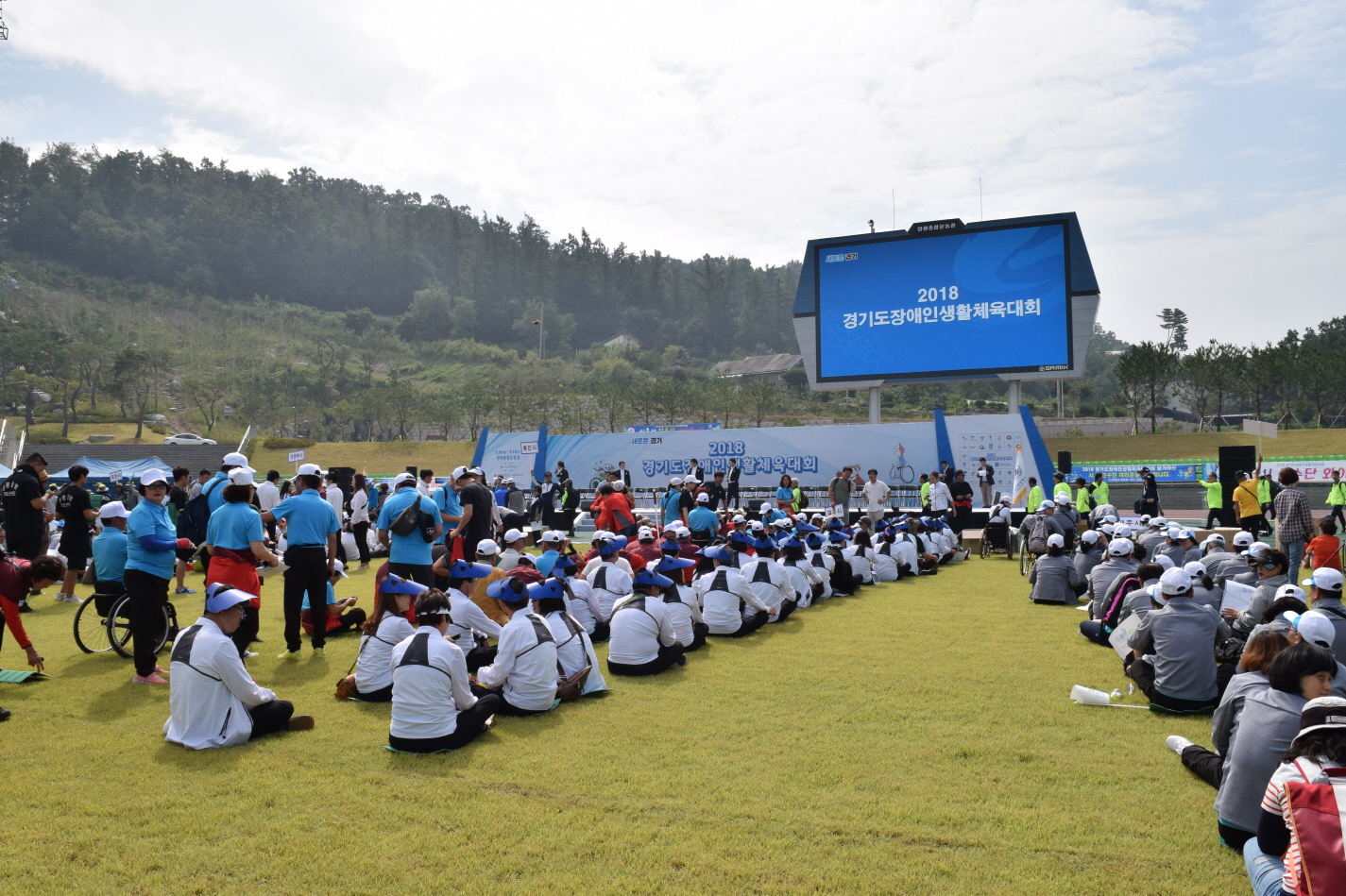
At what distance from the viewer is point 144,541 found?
7043 mm

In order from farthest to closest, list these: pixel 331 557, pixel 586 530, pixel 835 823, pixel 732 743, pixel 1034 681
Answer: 1. pixel 586 530
2. pixel 331 557
3. pixel 1034 681
4. pixel 732 743
5. pixel 835 823

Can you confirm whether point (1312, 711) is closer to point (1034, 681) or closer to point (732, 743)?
point (732, 743)

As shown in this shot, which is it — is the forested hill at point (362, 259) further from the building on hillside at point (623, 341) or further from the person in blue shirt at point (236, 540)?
the person in blue shirt at point (236, 540)

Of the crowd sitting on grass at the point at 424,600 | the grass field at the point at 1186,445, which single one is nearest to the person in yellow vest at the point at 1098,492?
the crowd sitting on grass at the point at 424,600

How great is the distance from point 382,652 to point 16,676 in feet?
10.5

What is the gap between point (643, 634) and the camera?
734cm

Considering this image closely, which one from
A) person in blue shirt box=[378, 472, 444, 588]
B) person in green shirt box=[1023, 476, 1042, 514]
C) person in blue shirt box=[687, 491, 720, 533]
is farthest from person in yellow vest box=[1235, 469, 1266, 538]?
person in blue shirt box=[378, 472, 444, 588]

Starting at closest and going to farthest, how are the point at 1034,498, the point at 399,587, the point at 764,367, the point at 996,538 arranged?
the point at 399,587 < the point at 1034,498 < the point at 996,538 < the point at 764,367

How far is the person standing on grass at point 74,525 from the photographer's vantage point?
1016 cm

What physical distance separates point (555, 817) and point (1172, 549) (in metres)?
8.17

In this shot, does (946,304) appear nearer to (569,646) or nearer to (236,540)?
(569,646)

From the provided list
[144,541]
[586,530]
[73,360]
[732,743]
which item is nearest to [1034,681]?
[732,743]

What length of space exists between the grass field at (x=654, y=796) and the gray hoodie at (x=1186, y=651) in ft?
0.81

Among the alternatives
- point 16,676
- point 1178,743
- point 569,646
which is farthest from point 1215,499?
point 16,676
